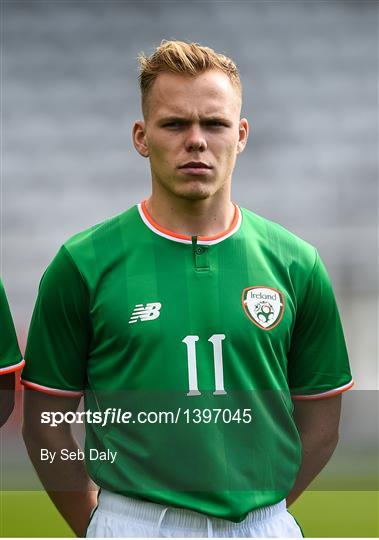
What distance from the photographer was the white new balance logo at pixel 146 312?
1716 mm

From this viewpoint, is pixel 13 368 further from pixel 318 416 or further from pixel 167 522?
pixel 318 416

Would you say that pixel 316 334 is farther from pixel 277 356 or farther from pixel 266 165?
pixel 266 165

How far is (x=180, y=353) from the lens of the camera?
1698mm

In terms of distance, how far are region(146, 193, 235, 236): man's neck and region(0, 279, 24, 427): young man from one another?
37 cm

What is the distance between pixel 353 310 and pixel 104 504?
5.11ft

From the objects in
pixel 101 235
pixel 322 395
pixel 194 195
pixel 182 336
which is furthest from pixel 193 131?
pixel 322 395

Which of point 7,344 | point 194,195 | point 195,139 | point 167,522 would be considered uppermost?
point 195,139

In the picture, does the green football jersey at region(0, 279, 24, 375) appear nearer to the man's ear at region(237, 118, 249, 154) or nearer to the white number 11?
the white number 11

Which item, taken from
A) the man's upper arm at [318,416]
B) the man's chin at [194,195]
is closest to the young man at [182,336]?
the man's chin at [194,195]

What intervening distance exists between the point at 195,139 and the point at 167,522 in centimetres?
78

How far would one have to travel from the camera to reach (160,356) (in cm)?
170

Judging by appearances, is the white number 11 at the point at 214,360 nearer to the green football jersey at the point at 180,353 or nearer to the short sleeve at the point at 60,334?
the green football jersey at the point at 180,353

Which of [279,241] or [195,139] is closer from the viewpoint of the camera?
[195,139]

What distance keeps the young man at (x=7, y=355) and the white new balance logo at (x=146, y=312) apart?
27 centimetres
